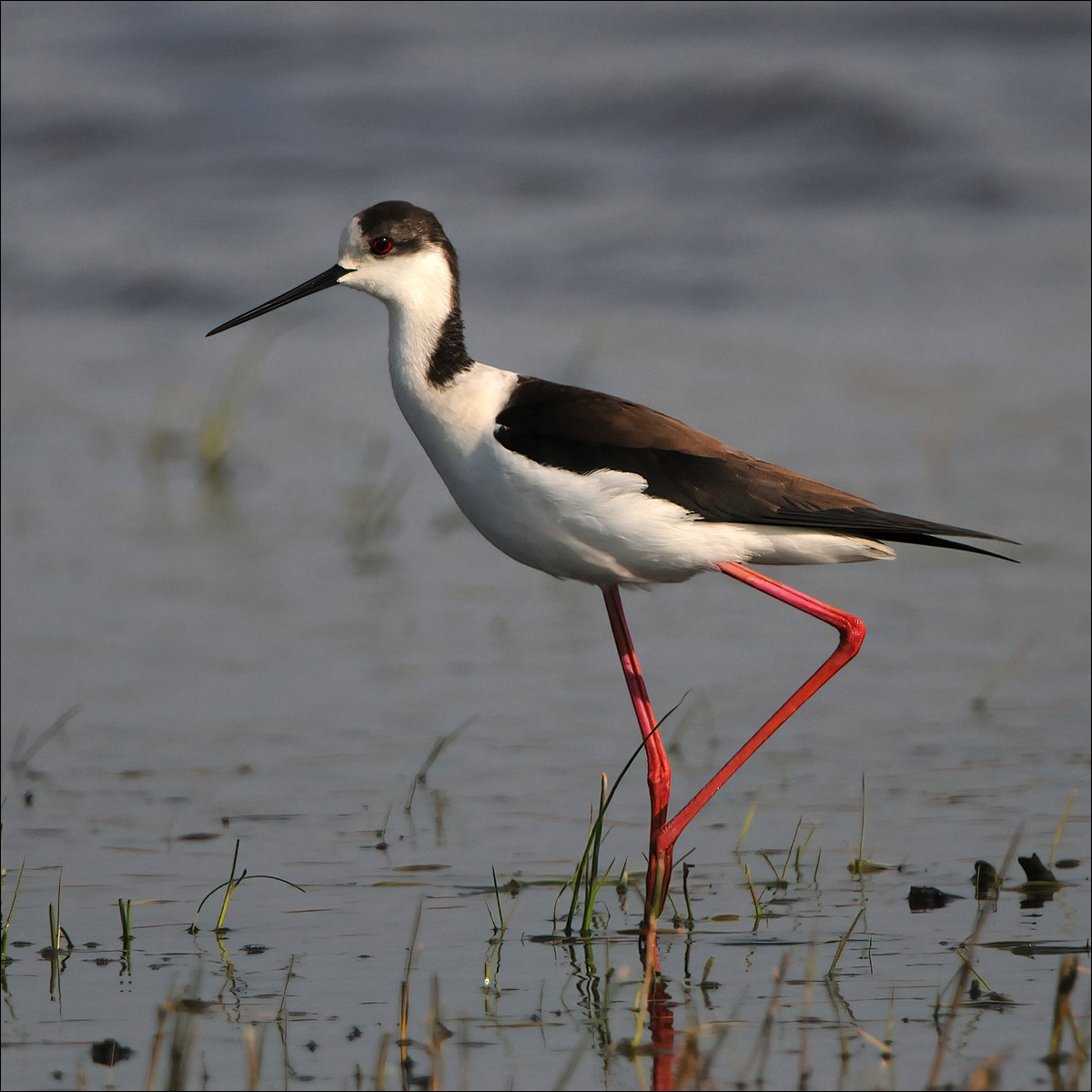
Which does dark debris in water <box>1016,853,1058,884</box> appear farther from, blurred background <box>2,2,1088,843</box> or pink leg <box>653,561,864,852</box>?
blurred background <box>2,2,1088,843</box>

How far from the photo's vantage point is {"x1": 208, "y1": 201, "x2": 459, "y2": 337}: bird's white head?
14.8 ft

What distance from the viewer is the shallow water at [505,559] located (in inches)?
142

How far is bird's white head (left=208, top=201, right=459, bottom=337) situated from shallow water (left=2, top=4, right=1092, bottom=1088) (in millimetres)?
1271

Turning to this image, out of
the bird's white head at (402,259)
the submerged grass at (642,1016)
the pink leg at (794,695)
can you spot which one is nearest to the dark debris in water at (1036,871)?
the submerged grass at (642,1016)

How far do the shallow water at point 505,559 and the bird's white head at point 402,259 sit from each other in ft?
4.17

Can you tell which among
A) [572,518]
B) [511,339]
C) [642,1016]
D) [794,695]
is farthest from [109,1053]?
[511,339]

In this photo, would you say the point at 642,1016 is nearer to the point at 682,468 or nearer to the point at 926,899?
the point at 926,899

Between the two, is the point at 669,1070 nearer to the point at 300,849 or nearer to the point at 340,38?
the point at 300,849

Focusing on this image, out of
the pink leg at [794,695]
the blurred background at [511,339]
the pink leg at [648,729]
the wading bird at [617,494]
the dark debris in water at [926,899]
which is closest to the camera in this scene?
the dark debris in water at [926,899]

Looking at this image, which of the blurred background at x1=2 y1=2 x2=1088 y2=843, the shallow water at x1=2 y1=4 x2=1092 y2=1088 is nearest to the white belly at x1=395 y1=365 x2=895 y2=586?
the shallow water at x1=2 y1=4 x2=1092 y2=1088

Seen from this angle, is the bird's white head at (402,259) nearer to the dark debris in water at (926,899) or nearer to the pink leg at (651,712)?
the pink leg at (651,712)

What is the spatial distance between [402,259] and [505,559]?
267 cm

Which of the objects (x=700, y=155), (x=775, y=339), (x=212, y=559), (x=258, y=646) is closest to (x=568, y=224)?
(x=700, y=155)

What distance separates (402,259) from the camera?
4562mm
